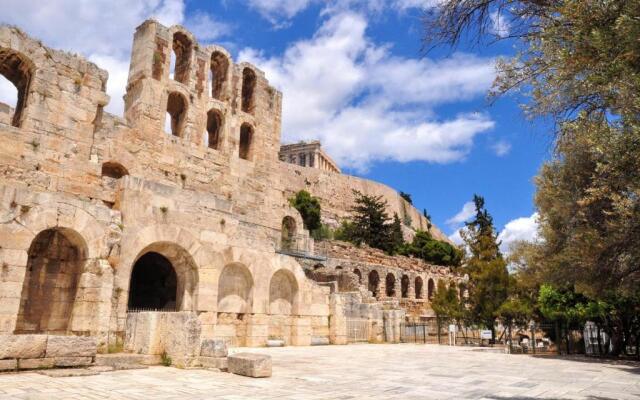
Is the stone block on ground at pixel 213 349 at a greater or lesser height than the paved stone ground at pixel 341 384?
greater

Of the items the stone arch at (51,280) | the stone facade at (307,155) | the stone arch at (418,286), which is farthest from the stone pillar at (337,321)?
the stone facade at (307,155)

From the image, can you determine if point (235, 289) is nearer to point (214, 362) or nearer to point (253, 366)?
point (214, 362)

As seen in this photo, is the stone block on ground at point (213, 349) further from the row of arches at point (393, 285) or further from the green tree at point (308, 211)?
the green tree at point (308, 211)

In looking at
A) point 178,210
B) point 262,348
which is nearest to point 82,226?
point 178,210

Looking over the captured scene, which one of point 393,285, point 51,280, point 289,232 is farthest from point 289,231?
point 51,280

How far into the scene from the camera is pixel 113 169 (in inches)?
766

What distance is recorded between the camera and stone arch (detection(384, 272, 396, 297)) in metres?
37.6

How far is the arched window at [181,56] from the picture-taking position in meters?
23.1

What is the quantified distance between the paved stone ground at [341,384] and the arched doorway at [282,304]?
6065 millimetres

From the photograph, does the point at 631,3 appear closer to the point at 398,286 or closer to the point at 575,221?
the point at 575,221

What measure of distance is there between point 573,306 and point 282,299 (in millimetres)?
10011

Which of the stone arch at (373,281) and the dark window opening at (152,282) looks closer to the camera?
the dark window opening at (152,282)

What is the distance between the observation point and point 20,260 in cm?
1040

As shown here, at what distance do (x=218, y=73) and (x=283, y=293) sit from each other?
13528 mm
